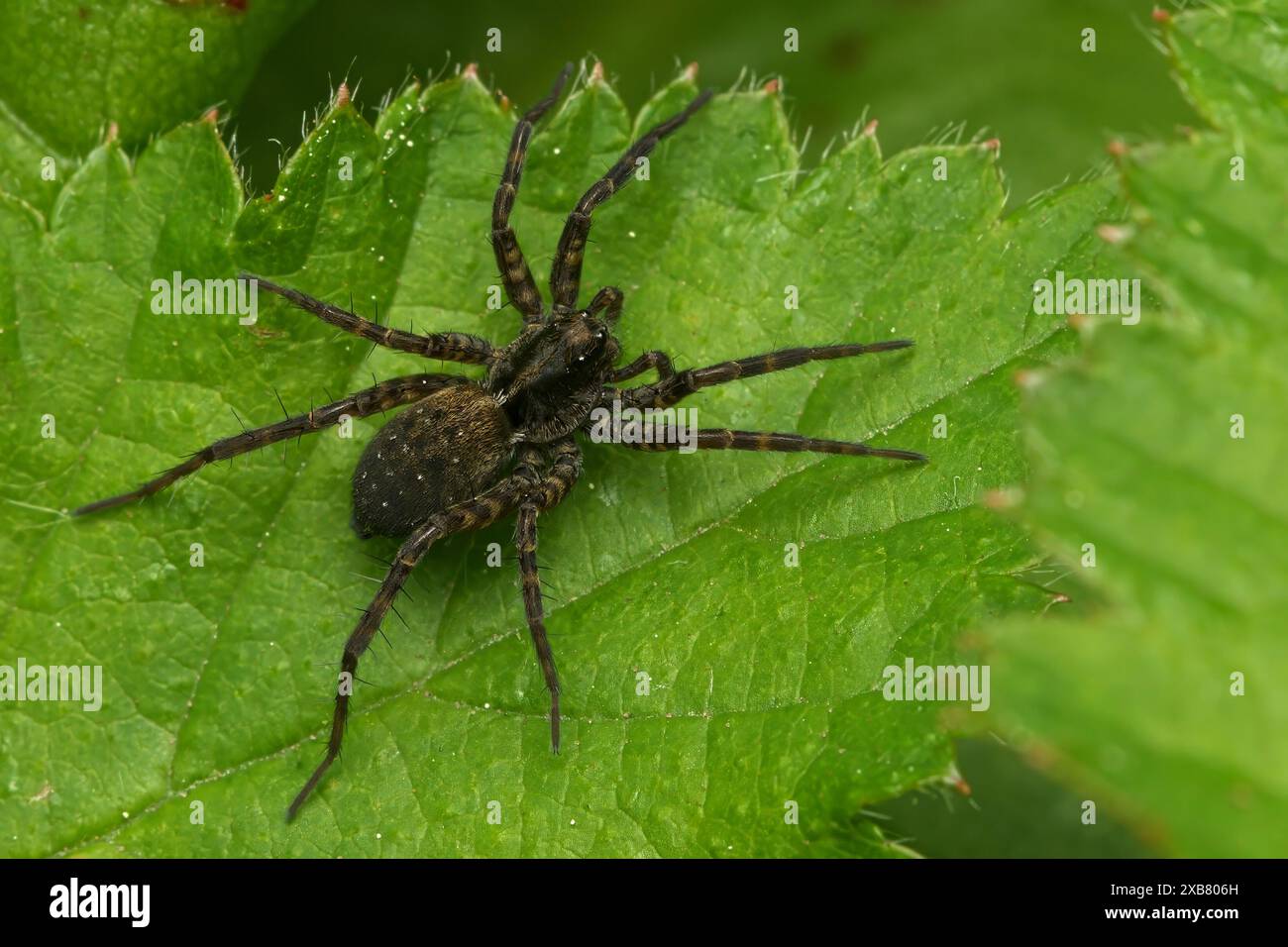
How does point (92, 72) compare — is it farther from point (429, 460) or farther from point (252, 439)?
point (429, 460)

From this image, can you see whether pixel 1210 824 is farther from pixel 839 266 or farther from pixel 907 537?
pixel 839 266

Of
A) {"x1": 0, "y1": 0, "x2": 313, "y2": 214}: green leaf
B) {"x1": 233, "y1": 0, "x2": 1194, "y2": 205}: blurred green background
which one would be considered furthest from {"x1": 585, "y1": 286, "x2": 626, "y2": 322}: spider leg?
{"x1": 0, "y1": 0, "x2": 313, "y2": 214}: green leaf

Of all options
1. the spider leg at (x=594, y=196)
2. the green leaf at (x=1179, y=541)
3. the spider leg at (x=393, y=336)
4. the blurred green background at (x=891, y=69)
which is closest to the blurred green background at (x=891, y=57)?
the blurred green background at (x=891, y=69)

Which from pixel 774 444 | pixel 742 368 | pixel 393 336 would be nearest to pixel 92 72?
pixel 393 336

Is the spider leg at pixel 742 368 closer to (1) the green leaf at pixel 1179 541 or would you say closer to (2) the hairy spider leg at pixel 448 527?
(2) the hairy spider leg at pixel 448 527

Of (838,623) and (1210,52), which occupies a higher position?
(1210,52)
